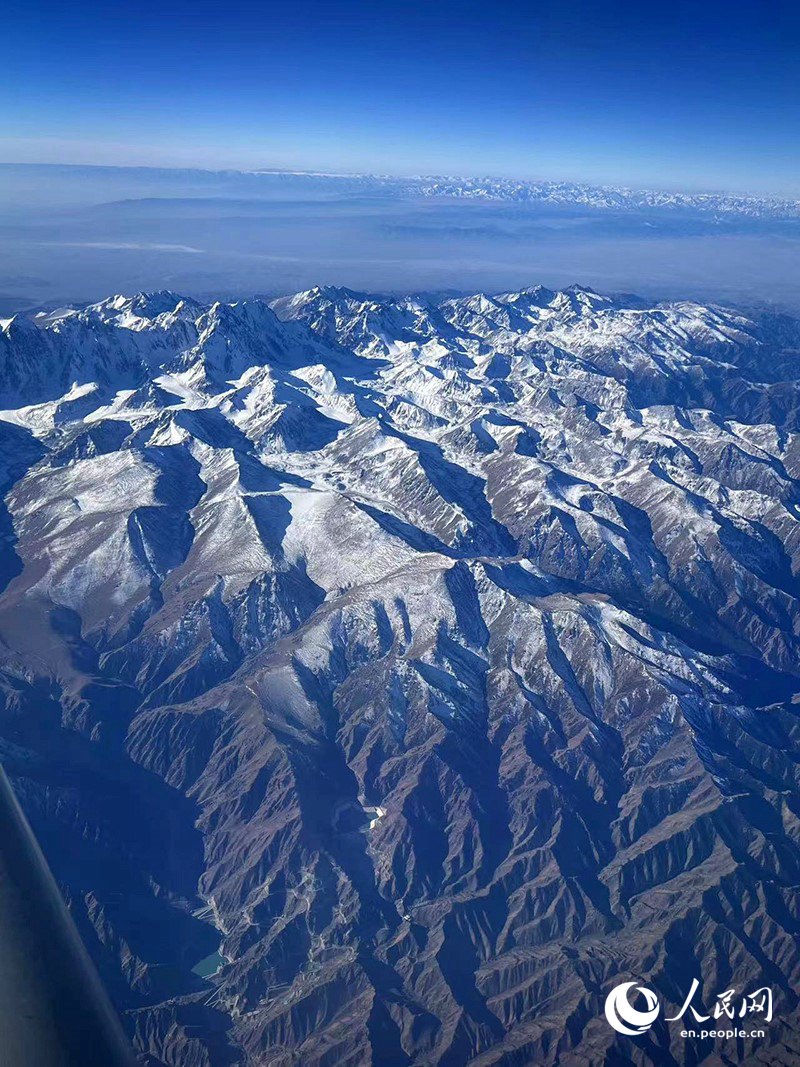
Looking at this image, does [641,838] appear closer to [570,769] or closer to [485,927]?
[570,769]

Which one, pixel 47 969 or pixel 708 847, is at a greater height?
pixel 47 969

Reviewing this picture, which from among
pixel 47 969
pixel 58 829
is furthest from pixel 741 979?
pixel 47 969
